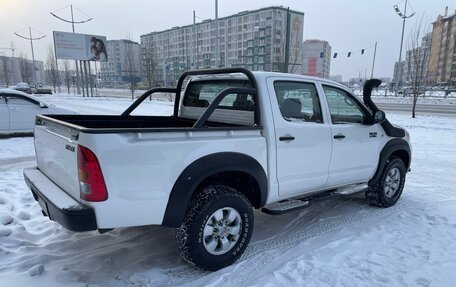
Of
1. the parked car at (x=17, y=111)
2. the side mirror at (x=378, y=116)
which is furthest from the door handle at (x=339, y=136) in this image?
the parked car at (x=17, y=111)

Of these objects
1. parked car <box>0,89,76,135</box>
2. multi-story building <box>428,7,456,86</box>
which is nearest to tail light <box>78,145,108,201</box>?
parked car <box>0,89,76,135</box>

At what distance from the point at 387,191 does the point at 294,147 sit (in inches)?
89.7

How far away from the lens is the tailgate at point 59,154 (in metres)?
2.77

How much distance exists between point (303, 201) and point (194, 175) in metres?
1.59

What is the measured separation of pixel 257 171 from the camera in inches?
133

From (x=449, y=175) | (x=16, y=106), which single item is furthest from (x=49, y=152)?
(x=16, y=106)

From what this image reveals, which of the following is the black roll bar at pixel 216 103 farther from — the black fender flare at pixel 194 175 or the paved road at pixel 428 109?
the paved road at pixel 428 109

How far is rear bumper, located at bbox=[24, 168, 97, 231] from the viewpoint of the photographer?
8.46 ft

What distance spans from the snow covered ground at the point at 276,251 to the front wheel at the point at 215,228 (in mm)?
145

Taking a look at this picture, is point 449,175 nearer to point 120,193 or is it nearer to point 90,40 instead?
point 120,193

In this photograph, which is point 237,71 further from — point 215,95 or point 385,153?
point 385,153

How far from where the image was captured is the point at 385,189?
16.5 ft

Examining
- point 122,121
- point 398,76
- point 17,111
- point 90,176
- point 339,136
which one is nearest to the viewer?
point 90,176

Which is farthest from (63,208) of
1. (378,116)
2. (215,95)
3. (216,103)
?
(378,116)
